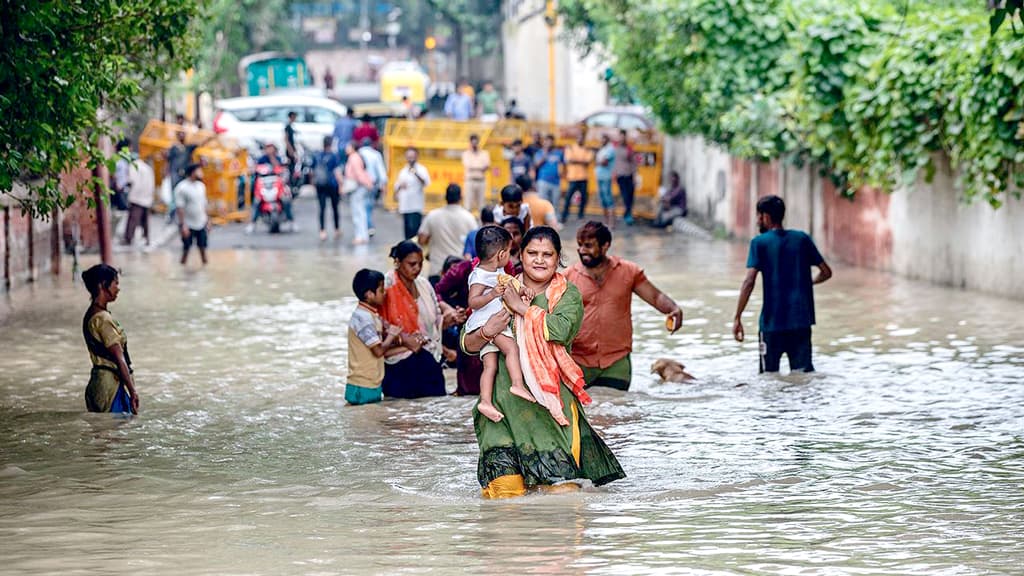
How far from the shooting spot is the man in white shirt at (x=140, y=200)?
28.0 meters

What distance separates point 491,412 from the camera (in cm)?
888

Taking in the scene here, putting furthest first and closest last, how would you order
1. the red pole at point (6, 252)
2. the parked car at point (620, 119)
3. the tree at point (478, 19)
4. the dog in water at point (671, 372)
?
the tree at point (478, 19) < the parked car at point (620, 119) < the red pole at point (6, 252) < the dog in water at point (671, 372)

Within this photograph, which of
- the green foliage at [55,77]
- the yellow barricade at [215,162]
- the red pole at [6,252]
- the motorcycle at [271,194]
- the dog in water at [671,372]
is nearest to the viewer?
the green foliage at [55,77]

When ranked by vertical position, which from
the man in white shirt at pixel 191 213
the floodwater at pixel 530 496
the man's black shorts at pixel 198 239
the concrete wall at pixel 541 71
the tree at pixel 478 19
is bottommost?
the floodwater at pixel 530 496

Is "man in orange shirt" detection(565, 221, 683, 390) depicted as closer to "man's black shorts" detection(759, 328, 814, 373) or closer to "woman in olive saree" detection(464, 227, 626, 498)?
"man's black shorts" detection(759, 328, 814, 373)

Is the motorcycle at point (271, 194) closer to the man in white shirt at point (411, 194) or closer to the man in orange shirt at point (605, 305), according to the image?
the man in white shirt at point (411, 194)

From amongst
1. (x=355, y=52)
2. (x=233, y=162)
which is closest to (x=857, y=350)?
(x=233, y=162)

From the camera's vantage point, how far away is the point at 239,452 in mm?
10914

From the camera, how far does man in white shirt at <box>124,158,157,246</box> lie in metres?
28.0

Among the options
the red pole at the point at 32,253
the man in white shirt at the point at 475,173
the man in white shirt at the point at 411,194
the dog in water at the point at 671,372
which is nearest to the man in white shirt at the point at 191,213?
the red pole at the point at 32,253

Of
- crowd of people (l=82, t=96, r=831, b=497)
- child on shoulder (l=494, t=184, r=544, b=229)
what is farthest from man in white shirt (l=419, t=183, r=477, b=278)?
child on shoulder (l=494, t=184, r=544, b=229)

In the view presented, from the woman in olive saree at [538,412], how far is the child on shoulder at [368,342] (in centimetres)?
299

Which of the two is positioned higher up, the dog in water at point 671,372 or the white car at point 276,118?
the white car at point 276,118

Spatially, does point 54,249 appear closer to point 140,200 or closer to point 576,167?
point 140,200
